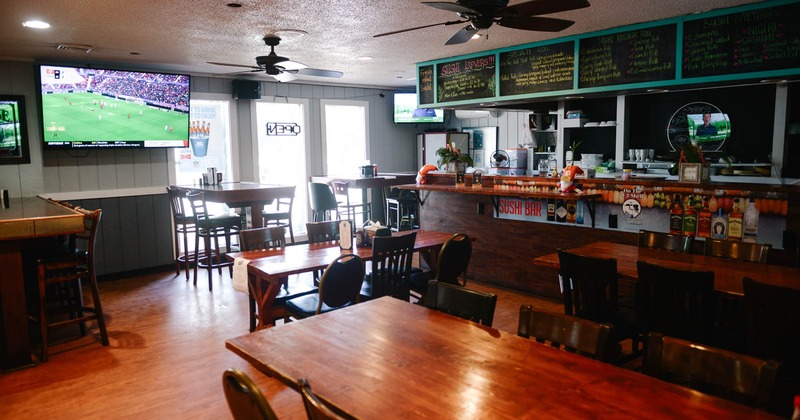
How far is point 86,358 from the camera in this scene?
160 inches

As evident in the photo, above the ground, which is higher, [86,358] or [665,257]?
[665,257]

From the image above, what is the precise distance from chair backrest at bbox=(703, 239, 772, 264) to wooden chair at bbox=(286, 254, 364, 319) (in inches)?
88.4

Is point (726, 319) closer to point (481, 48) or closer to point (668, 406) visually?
point (668, 406)

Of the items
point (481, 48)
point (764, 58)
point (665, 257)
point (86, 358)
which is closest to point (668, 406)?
point (665, 257)

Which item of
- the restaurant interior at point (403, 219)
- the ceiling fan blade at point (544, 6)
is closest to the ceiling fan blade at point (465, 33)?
the restaurant interior at point (403, 219)

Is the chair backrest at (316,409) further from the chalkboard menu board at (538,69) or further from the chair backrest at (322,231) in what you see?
the chalkboard menu board at (538,69)

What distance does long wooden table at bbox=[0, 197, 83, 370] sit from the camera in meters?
3.71

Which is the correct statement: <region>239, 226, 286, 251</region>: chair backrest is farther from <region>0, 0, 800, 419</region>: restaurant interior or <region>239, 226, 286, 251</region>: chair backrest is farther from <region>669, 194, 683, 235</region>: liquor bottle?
<region>669, 194, 683, 235</region>: liquor bottle

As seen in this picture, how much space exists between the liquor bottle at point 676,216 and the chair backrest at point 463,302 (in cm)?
255

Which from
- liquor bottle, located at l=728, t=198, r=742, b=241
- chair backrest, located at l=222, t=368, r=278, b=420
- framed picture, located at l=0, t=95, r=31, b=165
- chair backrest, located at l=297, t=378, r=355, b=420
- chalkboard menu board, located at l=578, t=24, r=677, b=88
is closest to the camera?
chair backrest, located at l=297, t=378, r=355, b=420

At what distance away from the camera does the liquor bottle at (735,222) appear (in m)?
4.03

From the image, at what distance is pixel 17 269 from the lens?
150 inches

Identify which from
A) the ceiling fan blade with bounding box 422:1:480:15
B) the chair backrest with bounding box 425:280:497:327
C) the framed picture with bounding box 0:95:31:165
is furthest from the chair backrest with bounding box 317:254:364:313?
the framed picture with bounding box 0:95:31:165

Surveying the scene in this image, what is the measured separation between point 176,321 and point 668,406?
432 cm
